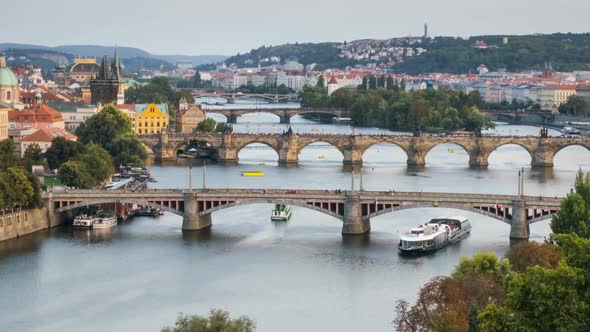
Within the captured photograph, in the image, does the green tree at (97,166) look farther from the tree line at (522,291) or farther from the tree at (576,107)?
the tree at (576,107)

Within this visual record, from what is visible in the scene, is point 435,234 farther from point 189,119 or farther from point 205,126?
point 189,119

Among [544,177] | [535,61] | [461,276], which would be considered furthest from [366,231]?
[535,61]

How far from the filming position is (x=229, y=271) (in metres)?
33.2

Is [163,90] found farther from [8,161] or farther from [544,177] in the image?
[8,161]

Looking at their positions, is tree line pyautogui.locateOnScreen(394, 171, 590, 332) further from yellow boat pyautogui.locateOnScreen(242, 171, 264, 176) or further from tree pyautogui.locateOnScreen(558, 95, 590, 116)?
tree pyautogui.locateOnScreen(558, 95, 590, 116)

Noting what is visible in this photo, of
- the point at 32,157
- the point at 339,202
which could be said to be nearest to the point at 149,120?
the point at 32,157

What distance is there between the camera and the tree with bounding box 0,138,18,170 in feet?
143

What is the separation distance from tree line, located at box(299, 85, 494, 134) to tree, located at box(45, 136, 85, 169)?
1207 inches

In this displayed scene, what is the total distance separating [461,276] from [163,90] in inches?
2964

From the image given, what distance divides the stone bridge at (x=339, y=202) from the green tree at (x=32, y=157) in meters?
7.04

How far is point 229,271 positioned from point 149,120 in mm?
41103

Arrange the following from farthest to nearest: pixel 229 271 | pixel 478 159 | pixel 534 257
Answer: pixel 478 159
pixel 229 271
pixel 534 257

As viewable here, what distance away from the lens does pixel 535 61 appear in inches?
6496

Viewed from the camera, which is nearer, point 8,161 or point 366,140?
point 8,161
